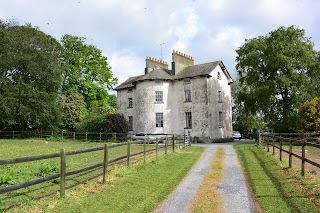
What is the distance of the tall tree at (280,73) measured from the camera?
115 ft

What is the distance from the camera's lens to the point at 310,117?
3080 cm

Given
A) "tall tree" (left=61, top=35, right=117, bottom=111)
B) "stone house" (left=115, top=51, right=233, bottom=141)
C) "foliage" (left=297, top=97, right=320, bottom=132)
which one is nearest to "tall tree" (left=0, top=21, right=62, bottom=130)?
"tall tree" (left=61, top=35, right=117, bottom=111)

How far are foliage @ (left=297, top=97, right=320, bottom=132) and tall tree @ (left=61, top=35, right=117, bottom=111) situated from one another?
27.7 metres

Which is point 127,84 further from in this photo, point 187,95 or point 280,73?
point 280,73

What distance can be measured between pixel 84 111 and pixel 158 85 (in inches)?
448

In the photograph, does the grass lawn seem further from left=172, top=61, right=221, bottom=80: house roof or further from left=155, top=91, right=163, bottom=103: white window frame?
left=155, top=91, right=163, bottom=103: white window frame

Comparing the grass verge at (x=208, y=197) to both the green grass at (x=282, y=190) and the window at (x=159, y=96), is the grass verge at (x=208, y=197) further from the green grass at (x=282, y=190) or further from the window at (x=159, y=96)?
the window at (x=159, y=96)

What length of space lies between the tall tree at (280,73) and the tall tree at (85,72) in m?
21.3

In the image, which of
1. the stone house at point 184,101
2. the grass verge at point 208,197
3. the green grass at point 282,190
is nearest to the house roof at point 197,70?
the stone house at point 184,101

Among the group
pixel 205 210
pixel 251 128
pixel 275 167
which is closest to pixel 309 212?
pixel 205 210

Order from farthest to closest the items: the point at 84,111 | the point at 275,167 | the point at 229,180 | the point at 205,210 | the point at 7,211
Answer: the point at 84,111
the point at 275,167
the point at 229,180
the point at 205,210
the point at 7,211

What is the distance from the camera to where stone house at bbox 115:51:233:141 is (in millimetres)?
39344

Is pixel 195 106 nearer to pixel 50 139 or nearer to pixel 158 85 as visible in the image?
pixel 158 85

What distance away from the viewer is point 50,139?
35812mm
